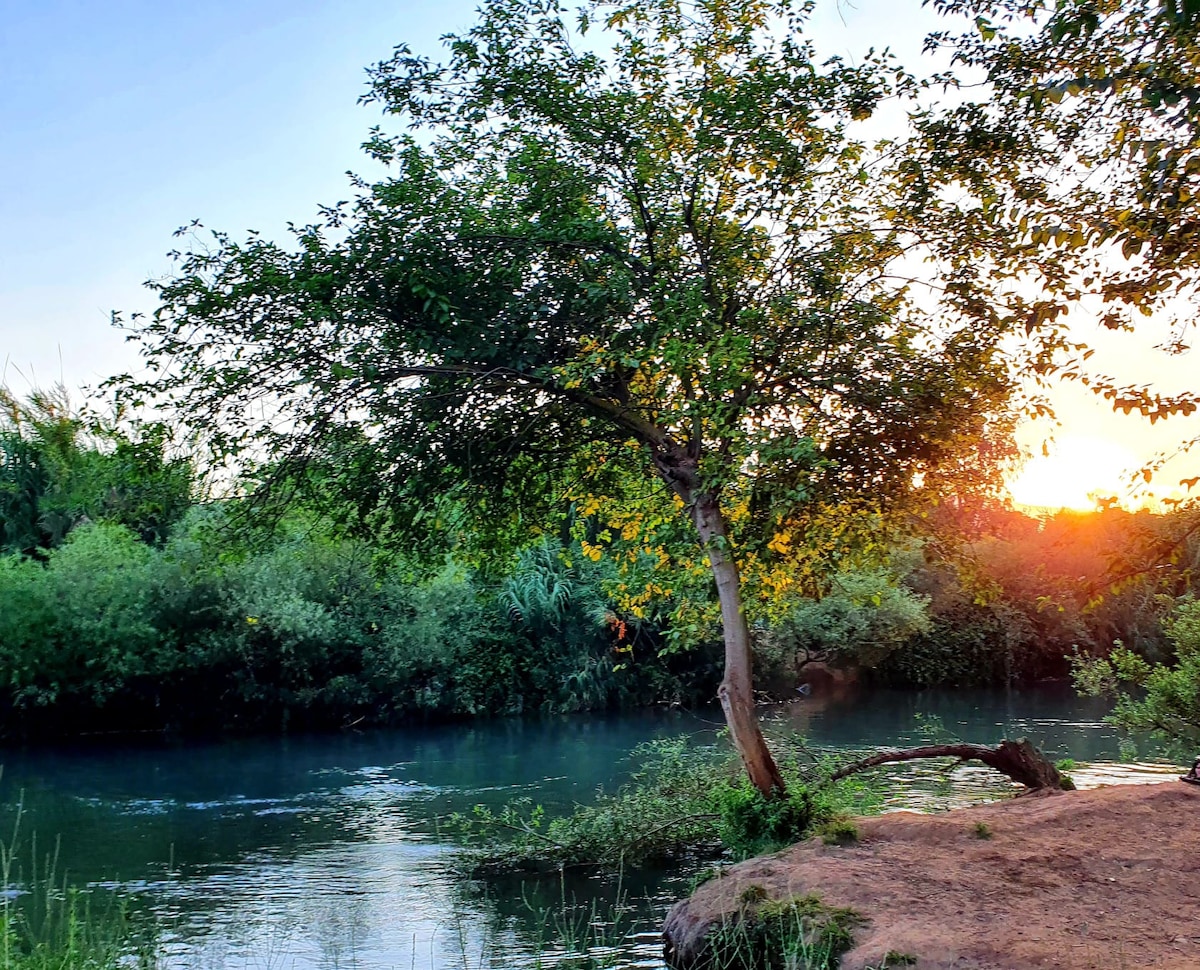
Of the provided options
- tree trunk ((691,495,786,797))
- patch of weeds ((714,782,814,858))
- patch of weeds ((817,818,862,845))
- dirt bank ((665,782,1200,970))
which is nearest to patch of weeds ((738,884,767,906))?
dirt bank ((665,782,1200,970))

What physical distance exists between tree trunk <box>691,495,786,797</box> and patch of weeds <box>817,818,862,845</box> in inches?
37.3

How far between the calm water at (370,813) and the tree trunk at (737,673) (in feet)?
5.32

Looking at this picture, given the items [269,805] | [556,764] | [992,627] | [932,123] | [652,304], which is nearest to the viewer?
[932,123]

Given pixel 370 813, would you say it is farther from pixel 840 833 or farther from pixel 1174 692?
pixel 1174 692

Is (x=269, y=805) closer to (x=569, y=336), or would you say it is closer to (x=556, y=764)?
(x=556, y=764)

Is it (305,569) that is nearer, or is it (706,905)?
(706,905)

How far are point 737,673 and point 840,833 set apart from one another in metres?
2.09

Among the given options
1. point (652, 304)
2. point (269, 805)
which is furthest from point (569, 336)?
point (269, 805)

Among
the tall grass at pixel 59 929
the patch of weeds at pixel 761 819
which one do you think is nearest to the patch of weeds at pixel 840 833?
the patch of weeds at pixel 761 819

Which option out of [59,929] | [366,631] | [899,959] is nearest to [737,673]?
[899,959]

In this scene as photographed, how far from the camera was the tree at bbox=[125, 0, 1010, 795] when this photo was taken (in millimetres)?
11820

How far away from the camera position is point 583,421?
47.0 ft

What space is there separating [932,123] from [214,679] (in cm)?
2855

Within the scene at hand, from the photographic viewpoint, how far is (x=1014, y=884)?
970 cm
